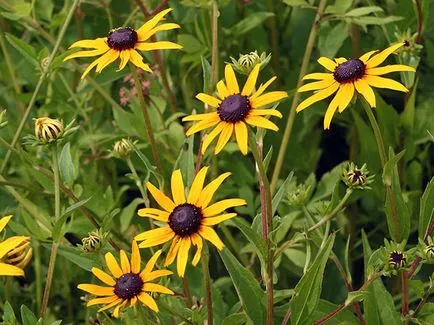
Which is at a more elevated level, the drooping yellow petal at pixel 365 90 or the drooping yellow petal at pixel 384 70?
the drooping yellow petal at pixel 384 70

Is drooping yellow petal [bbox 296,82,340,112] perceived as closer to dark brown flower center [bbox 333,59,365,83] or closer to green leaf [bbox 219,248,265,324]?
dark brown flower center [bbox 333,59,365,83]

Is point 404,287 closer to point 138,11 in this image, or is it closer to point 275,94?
point 275,94

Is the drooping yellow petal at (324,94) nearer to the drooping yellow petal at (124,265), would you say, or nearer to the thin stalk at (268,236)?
the thin stalk at (268,236)

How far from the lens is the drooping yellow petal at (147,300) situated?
2.94ft

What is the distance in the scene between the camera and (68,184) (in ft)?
3.79

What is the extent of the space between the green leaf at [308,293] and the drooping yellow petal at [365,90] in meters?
0.18

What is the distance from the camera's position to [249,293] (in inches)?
40.2

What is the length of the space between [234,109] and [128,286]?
0.24 metres

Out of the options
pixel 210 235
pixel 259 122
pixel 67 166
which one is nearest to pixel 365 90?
pixel 259 122

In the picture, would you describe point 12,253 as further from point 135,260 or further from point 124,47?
point 124,47

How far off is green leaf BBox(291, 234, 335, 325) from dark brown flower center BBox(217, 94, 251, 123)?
188 mm

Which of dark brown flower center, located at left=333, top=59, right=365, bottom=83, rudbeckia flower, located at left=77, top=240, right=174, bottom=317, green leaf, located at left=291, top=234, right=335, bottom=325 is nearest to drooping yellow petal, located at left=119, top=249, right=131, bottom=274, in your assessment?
rudbeckia flower, located at left=77, top=240, right=174, bottom=317

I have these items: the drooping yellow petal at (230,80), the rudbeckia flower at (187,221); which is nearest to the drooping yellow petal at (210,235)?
the rudbeckia flower at (187,221)

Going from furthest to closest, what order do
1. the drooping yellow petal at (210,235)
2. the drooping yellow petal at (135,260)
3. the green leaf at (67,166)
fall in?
the green leaf at (67,166) → the drooping yellow petal at (135,260) → the drooping yellow petal at (210,235)
